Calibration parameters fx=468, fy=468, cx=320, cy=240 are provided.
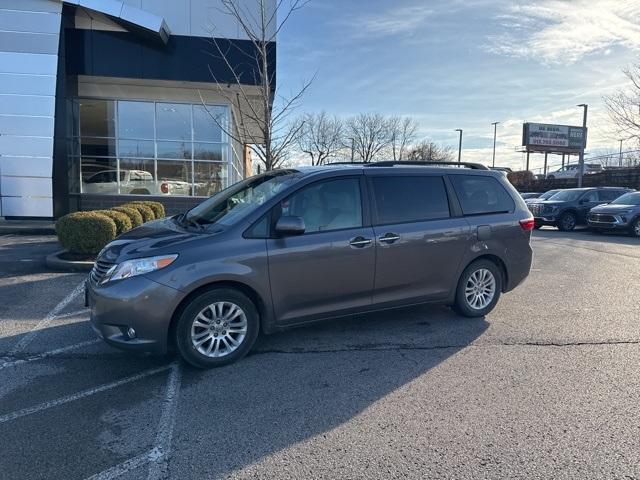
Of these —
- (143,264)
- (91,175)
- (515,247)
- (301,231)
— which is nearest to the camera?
(143,264)

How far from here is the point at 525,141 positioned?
58.7 m

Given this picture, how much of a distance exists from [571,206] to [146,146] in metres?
16.0

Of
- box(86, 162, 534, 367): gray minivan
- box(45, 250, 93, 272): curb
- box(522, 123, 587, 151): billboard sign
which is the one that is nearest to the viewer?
box(86, 162, 534, 367): gray minivan

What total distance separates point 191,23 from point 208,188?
5.40 meters

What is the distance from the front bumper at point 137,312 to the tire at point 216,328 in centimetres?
16

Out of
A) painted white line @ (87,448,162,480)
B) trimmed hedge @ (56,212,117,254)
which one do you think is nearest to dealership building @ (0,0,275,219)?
trimmed hedge @ (56,212,117,254)

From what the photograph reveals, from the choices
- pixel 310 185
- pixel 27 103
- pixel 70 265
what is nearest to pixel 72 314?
pixel 70 265

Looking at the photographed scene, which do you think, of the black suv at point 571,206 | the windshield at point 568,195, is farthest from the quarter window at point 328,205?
the windshield at point 568,195

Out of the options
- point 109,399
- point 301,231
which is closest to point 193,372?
point 109,399

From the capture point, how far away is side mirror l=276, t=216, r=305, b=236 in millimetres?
4184

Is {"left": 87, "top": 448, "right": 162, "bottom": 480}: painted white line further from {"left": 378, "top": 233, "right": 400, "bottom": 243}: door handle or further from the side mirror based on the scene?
{"left": 378, "top": 233, "right": 400, "bottom": 243}: door handle

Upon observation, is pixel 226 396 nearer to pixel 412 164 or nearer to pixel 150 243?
pixel 150 243

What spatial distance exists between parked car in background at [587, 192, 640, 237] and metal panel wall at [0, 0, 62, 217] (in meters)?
17.7

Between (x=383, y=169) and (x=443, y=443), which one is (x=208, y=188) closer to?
(x=383, y=169)
